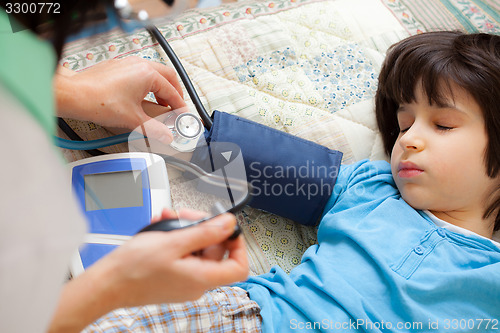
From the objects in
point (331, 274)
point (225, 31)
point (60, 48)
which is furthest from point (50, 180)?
point (225, 31)

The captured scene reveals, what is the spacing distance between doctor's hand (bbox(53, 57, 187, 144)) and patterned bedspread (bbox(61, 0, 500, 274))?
10 centimetres

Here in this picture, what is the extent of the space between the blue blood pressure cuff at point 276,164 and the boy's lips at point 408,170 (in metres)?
0.12

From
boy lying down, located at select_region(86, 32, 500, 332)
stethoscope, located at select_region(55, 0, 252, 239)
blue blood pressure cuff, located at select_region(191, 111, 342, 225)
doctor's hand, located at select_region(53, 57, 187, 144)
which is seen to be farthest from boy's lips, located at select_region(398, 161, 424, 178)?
doctor's hand, located at select_region(53, 57, 187, 144)

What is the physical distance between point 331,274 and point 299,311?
0.28 ft

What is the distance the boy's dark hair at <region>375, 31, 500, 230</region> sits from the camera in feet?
2.47

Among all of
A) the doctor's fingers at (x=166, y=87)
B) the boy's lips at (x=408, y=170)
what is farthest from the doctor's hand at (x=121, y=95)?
the boy's lips at (x=408, y=170)

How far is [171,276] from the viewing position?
0.41 m

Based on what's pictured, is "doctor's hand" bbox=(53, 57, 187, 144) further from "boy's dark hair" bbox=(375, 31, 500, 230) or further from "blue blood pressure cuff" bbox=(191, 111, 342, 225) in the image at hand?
"boy's dark hair" bbox=(375, 31, 500, 230)

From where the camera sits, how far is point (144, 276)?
1.32ft

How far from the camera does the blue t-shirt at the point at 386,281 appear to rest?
0.68 meters

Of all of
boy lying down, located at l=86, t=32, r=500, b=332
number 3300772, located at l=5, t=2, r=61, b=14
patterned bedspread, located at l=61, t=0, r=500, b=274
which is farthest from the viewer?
patterned bedspread, located at l=61, t=0, r=500, b=274

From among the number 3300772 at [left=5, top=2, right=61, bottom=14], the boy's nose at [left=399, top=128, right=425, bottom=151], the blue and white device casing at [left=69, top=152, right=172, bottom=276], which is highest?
the number 3300772 at [left=5, top=2, right=61, bottom=14]

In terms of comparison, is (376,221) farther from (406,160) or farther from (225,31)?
(225,31)

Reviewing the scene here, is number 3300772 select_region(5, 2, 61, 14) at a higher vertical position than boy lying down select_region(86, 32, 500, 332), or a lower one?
higher
